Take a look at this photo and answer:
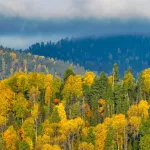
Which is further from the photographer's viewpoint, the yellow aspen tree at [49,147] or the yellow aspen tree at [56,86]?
the yellow aspen tree at [56,86]

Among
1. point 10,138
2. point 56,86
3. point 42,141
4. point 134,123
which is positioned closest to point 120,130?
point 134,123

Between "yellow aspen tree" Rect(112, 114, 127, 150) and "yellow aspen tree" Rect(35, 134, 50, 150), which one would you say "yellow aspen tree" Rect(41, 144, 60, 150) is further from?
"yellow aspen tree" Rect(112, 114, 127, 150)

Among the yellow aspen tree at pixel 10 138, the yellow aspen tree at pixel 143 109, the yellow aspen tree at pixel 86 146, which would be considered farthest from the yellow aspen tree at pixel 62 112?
the yellow aspen tree at pixel 143 109

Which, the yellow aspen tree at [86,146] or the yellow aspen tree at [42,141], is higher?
the yellow aspen tree at [42,141]

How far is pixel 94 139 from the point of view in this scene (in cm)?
15225

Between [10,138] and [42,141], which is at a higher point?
[10,138]

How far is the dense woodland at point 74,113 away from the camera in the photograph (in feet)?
504

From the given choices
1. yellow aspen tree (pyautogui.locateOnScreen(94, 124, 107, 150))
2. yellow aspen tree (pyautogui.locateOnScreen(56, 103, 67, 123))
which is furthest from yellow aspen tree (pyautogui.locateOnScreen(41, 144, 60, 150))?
yellow aspen tree (pyautogui.locateOnScreen(56, 103, 67, 123))

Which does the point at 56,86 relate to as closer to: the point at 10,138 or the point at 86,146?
the point at 10,138

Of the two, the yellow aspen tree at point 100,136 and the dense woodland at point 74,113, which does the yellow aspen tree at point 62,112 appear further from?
the yellow aspen tree at point 100,136

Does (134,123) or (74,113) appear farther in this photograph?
(74,113)

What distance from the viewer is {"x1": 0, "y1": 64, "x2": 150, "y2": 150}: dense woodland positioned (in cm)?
15350

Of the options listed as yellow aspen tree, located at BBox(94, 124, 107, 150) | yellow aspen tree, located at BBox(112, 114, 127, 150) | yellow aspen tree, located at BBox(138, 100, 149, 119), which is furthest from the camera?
yellow aspen tree, located at BBox(138, 100, 149, 119)

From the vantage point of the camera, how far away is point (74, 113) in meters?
172
